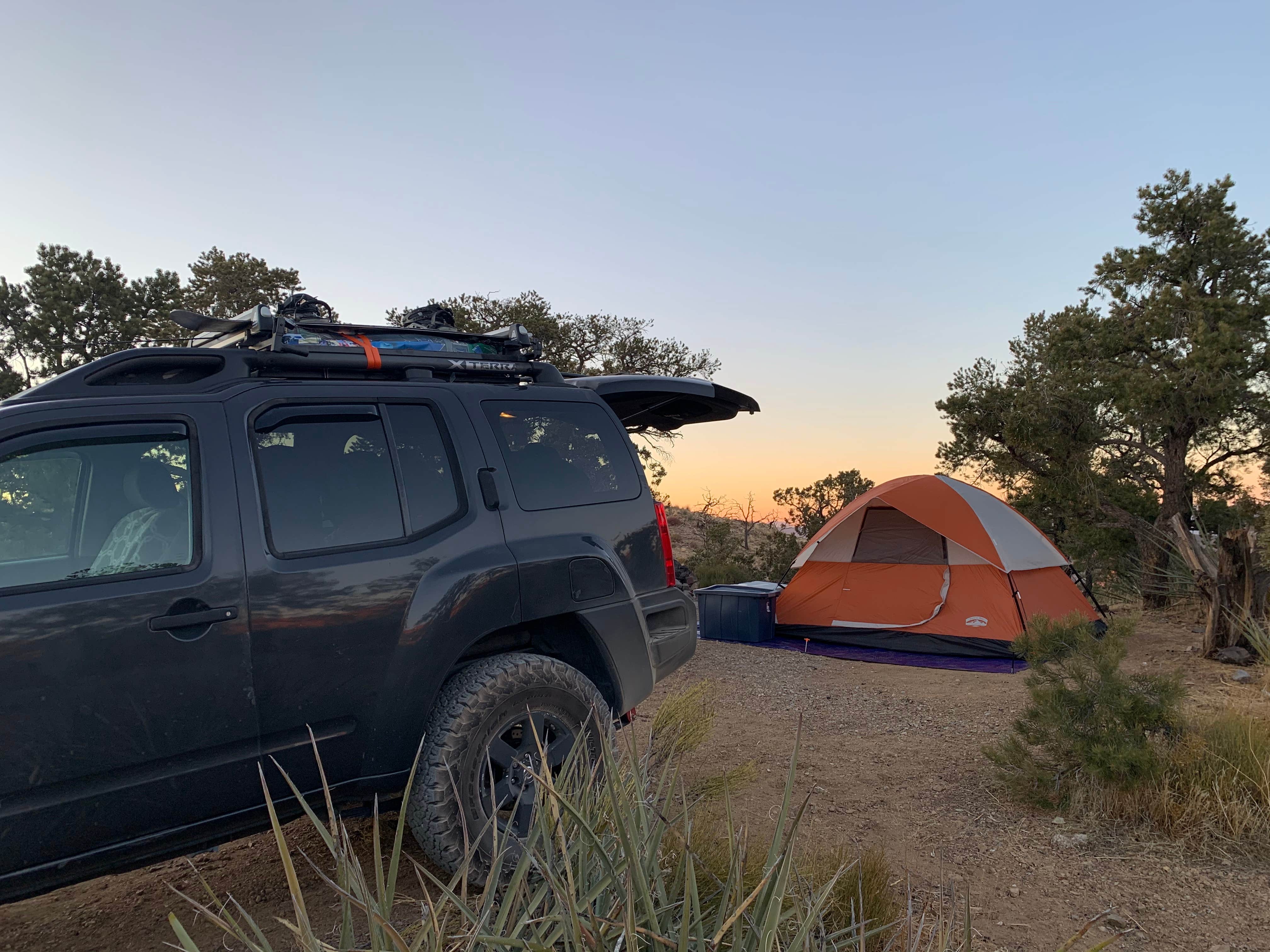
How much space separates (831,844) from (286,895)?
8.25ft

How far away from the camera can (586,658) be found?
154 inches

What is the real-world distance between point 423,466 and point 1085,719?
12.3 feet

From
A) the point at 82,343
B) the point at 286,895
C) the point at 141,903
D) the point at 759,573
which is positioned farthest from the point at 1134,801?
the point at 82,343

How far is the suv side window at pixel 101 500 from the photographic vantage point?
282cm

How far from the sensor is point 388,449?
11.5 feet

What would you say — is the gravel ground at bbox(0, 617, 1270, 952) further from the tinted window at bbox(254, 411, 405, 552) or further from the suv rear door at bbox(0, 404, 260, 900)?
the tinted window at bbox(254, 411, 405, 552)

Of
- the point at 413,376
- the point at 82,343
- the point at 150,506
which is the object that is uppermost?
the point at 82,343

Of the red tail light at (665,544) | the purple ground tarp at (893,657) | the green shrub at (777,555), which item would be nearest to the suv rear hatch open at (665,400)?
the red tail light at (665,544)

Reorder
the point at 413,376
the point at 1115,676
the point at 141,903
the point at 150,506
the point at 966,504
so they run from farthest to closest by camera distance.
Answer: the point at 966,504, the point at 1115,676, the point at 413,376, the point at 141,903, the point at 150,506

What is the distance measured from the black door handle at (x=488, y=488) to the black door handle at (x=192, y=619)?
1.09 metres

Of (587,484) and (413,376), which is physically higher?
(413,376)

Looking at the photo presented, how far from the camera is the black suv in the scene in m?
2.61

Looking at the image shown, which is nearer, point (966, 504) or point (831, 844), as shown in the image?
point (831, 844)

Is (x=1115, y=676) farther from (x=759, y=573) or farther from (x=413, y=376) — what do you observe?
(x=759, y=573)
